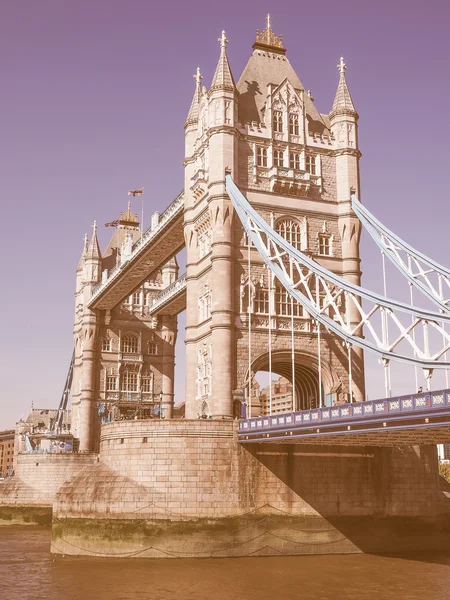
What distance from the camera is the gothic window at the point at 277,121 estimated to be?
45094 mm

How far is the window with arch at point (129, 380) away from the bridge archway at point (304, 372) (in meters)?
30.0

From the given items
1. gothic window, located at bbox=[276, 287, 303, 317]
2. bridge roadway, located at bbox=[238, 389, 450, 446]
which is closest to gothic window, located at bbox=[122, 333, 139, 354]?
gothic window, located at bbox=[276, 287, 303, 317]

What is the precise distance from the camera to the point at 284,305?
42.7 m

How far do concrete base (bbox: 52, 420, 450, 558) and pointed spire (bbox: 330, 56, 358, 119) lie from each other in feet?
67.5

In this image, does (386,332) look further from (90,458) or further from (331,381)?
(90,458)

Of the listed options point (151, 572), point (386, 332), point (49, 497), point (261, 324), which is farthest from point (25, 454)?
point (386, 332)

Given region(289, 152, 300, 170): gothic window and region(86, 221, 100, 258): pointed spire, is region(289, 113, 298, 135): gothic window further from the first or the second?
region(86, 221, 100, 258): pointed spire

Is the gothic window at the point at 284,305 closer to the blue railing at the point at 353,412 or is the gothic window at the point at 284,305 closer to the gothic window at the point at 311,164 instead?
the gothic window at the point at 311,164

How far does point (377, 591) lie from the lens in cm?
2622

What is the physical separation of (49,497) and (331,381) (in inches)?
1167

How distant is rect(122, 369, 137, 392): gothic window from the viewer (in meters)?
72.6

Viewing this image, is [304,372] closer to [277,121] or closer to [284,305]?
[284,305]

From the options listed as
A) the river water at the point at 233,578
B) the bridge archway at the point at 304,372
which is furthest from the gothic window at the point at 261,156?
the river water at the point at 233,578

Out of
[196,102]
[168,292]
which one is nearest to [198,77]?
[196,102]
